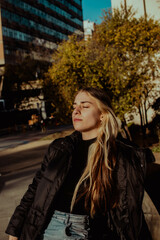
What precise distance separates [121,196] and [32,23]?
48732 millimetres

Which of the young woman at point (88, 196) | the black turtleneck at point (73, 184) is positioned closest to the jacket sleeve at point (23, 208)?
the young woman at point (88, 196)

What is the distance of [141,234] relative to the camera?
1.83 metres

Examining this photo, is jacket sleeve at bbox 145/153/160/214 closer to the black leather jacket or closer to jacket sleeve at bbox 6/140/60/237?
the black leather jacket

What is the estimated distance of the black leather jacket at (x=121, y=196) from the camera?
1.74 metres

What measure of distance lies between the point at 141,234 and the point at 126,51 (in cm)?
1120

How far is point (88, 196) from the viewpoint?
184 cm

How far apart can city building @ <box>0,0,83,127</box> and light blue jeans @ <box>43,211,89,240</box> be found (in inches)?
1225

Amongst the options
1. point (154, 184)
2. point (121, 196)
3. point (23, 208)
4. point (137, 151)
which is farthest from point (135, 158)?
point (154, 184)

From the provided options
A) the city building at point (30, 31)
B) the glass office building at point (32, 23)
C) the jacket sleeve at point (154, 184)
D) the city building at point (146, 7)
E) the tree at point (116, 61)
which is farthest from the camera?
the glass office building at point (32, 23)

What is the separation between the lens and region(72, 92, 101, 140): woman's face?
211cm

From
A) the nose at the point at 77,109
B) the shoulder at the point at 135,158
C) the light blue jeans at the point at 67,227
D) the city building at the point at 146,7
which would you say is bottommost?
the light blue jeans at the point at 67,227

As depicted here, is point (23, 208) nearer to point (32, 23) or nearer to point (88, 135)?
point (88, 135)

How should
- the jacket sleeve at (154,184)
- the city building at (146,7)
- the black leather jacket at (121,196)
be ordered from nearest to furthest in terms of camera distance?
the black leather jacket at (121,196) < the jacket sleeve at (154,184) < the city building at (146,7)

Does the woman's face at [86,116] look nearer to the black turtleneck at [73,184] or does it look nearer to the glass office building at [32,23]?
the black turtleneck at [73,184]
